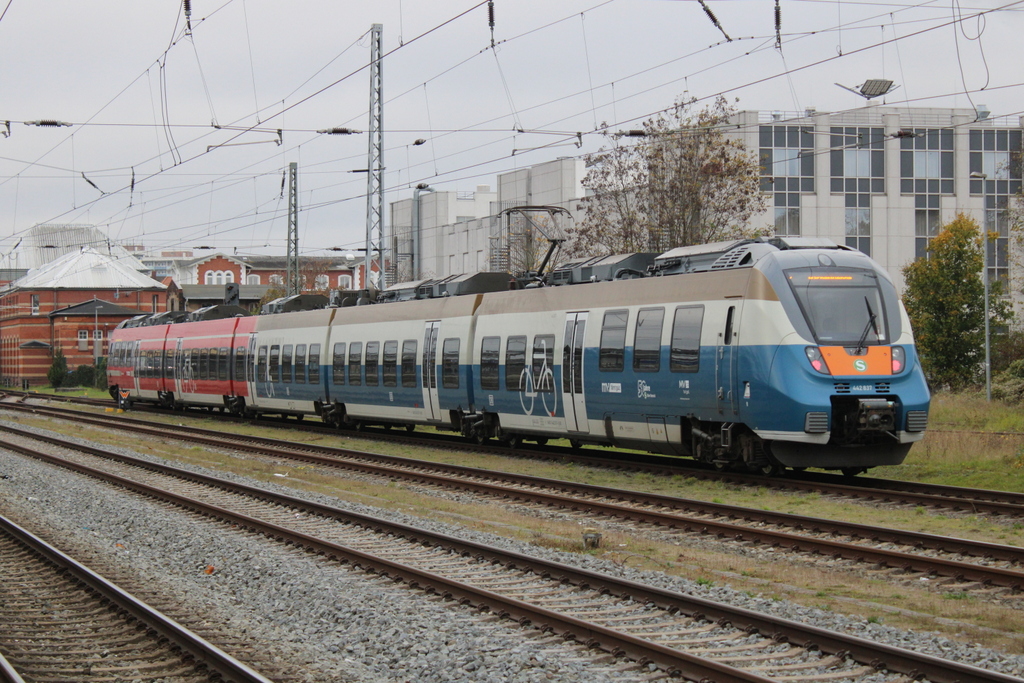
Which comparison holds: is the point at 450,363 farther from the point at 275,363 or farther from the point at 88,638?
the point at 88,638

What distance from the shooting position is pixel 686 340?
16969mm

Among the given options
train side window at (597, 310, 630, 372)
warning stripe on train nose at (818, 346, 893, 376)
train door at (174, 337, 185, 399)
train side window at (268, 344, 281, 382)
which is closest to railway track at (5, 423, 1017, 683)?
train side window at (597, 310, 630, 372)

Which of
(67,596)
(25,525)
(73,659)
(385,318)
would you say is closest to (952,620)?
(73,659)

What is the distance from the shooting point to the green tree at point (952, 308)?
49.0 m

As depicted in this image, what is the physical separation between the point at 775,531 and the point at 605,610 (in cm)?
386

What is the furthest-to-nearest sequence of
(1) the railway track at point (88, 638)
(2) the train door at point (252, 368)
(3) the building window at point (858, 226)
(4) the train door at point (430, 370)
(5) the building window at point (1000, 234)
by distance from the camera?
1. (5) the building window at point (1000, 234)
2. (3) the building window at point (858, 226)
3. (2) the train door at point (252, 368)
4. (4) the train door at point (430, 370)
5. (1) the railway track at point (88, 638)

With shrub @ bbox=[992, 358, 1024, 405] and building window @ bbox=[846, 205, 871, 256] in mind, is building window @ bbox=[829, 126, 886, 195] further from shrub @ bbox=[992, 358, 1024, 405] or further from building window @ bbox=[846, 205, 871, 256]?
shrub @ bbox=[992, 358, 1024, 405]

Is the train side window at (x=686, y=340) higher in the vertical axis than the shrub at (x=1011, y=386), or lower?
higher

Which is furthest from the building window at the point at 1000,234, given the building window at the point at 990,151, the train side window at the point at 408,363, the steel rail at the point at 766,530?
the steel rail at the point at 766,530

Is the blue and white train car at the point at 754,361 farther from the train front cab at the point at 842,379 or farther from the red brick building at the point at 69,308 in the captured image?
the red brick building at the point at 69,308

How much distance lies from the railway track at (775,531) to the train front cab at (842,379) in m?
2.18

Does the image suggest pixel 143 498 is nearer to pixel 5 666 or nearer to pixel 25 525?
pixel 25 525

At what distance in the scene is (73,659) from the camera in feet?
27.6

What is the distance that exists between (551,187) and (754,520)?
223 ft
